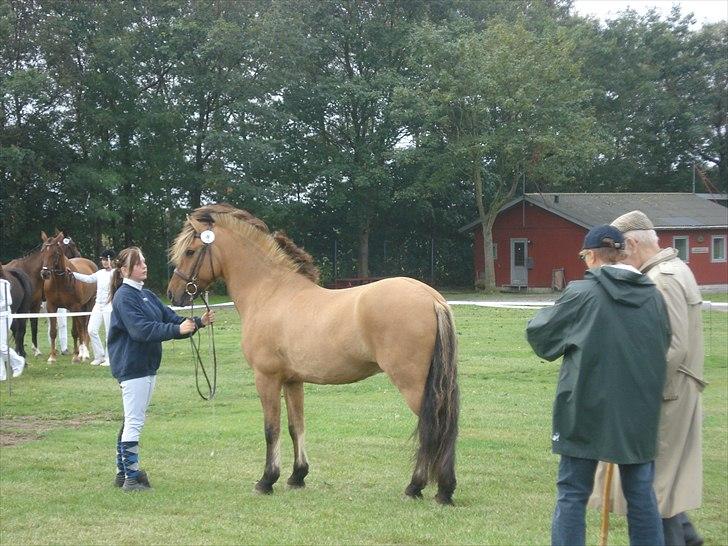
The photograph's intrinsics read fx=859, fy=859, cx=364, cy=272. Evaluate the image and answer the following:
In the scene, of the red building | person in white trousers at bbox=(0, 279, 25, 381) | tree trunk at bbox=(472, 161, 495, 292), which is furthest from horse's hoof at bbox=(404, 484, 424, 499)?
tree trunk at bbox=(472, 161, 495, 292)

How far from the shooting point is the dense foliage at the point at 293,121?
3409cm

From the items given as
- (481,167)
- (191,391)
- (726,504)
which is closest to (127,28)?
(481,167)

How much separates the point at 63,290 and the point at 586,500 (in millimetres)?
13863

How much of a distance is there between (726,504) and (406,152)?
107 feet

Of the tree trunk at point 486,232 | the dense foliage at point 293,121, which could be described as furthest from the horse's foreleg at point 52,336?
the tree trunk at point 486,232

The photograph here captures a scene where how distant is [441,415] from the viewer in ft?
20.8

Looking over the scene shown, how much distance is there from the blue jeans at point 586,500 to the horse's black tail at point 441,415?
193 cm

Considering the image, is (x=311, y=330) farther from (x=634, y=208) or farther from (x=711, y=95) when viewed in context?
(x=711, y=95)

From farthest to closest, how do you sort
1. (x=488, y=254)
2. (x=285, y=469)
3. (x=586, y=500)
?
(x=488, y=254) < (x=285, y=469) < (x=586, y=500)

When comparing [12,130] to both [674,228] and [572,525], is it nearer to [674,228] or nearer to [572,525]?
[674,228]

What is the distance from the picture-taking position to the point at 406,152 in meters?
38.3

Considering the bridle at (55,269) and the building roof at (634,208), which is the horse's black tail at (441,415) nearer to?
the bridle at (55,269)

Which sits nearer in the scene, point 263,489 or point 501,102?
point 263,489

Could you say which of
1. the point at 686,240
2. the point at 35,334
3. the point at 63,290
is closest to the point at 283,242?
the point at 63,290
